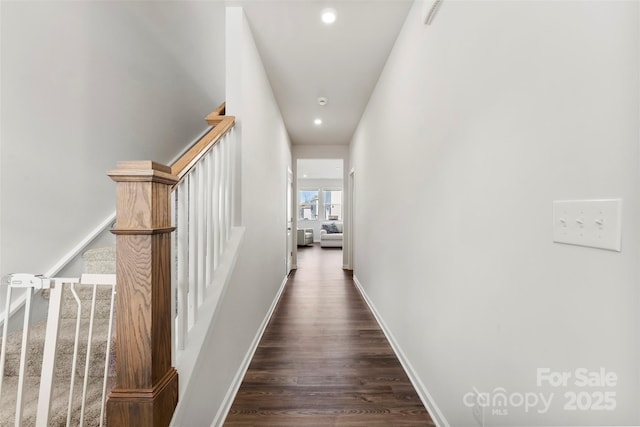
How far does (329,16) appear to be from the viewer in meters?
1.95

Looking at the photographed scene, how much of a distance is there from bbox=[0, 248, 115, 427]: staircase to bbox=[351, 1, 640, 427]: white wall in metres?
1.45

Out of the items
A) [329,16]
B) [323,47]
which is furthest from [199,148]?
[323,47]

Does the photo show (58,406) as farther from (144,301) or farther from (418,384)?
(418,384)

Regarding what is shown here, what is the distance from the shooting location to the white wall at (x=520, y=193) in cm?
60

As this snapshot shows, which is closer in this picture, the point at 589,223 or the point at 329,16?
the point at 589,223

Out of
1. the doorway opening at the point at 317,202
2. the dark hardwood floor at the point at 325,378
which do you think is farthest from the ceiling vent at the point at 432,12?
the doorway opening at the point at 317,202

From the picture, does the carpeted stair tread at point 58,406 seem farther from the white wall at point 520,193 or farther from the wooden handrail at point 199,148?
the white wall at point 520,193

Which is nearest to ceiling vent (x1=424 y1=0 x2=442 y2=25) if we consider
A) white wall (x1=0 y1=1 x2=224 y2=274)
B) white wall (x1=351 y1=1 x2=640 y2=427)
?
white wall (x1=351 y1=1 x2=640 y2=427)

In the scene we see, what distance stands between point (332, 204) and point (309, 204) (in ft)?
3.19

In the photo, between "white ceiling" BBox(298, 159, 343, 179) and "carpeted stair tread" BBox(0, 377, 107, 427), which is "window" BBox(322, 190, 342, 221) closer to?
"white ceiling" BBox(298, 159, 343, 179)

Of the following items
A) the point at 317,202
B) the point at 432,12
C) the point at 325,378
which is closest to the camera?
the point at 432,12

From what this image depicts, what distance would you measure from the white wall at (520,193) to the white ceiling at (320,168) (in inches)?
227

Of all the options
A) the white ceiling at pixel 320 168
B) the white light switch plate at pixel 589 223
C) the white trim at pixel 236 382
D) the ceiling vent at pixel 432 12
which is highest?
the white ceiling at pixel 320 168

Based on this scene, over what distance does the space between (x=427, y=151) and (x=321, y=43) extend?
1.45m
